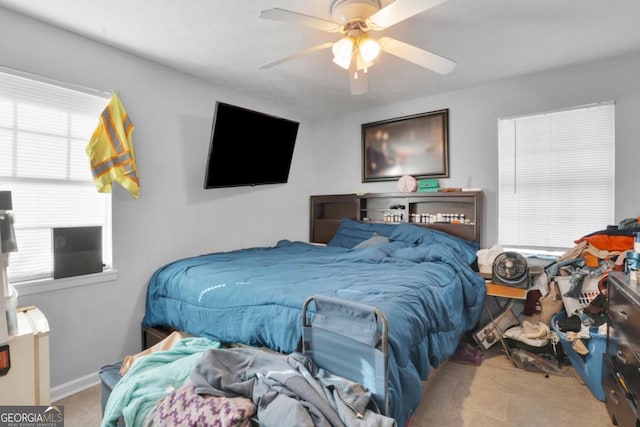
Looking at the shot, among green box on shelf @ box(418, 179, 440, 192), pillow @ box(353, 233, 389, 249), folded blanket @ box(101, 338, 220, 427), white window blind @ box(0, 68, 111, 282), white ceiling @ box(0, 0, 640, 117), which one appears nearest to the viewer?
folded blanket @ box(101, 338, 220, 427)

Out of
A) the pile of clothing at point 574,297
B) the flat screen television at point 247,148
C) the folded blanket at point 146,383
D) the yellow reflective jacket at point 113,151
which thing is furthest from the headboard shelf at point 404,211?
the folded blanket at point 146,383

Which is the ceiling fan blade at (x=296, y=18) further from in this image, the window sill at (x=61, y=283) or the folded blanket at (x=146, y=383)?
the window sill at (x=61, y=283)

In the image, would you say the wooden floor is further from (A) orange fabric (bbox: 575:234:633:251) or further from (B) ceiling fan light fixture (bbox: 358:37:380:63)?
(B) ceiling fan light fixture (bbox: 358:37:380:63)

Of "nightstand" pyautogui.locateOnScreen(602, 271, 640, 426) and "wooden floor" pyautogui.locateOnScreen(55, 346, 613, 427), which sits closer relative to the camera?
"nightstand" pyautogui.locateOnScreen(602, 271, 640, 426)

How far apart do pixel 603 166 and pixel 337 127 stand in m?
2.83

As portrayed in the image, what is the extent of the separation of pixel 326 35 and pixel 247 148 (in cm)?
138

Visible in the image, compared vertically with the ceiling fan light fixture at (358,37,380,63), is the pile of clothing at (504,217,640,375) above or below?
below

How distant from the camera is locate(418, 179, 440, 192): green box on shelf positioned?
3494 millimetres

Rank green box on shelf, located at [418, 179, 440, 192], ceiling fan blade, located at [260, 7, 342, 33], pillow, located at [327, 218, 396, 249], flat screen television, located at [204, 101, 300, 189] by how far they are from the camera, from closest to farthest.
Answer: ceiling fan blade, located at [260, 7, 342, 33], flat screen television, located at [204, 101, 300, 189], green box on shelf, located at [418, 179, 440, 192], pillow, located at [327, 218, 396, 249]

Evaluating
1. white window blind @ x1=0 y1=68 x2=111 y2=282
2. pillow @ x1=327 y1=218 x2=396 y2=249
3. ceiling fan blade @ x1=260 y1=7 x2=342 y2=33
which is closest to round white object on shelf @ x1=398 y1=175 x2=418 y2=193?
pillow @ x1=327 y1=218 x2=396 y2=249

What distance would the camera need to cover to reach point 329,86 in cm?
331

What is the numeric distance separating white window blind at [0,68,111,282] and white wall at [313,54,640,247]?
271 cm

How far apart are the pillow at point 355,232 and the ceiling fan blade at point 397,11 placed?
229 cm

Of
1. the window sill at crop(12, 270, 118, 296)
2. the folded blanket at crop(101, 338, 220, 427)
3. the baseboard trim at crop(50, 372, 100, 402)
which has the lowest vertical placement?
the baseboard trim at crop(50, 372, 100, 402)
